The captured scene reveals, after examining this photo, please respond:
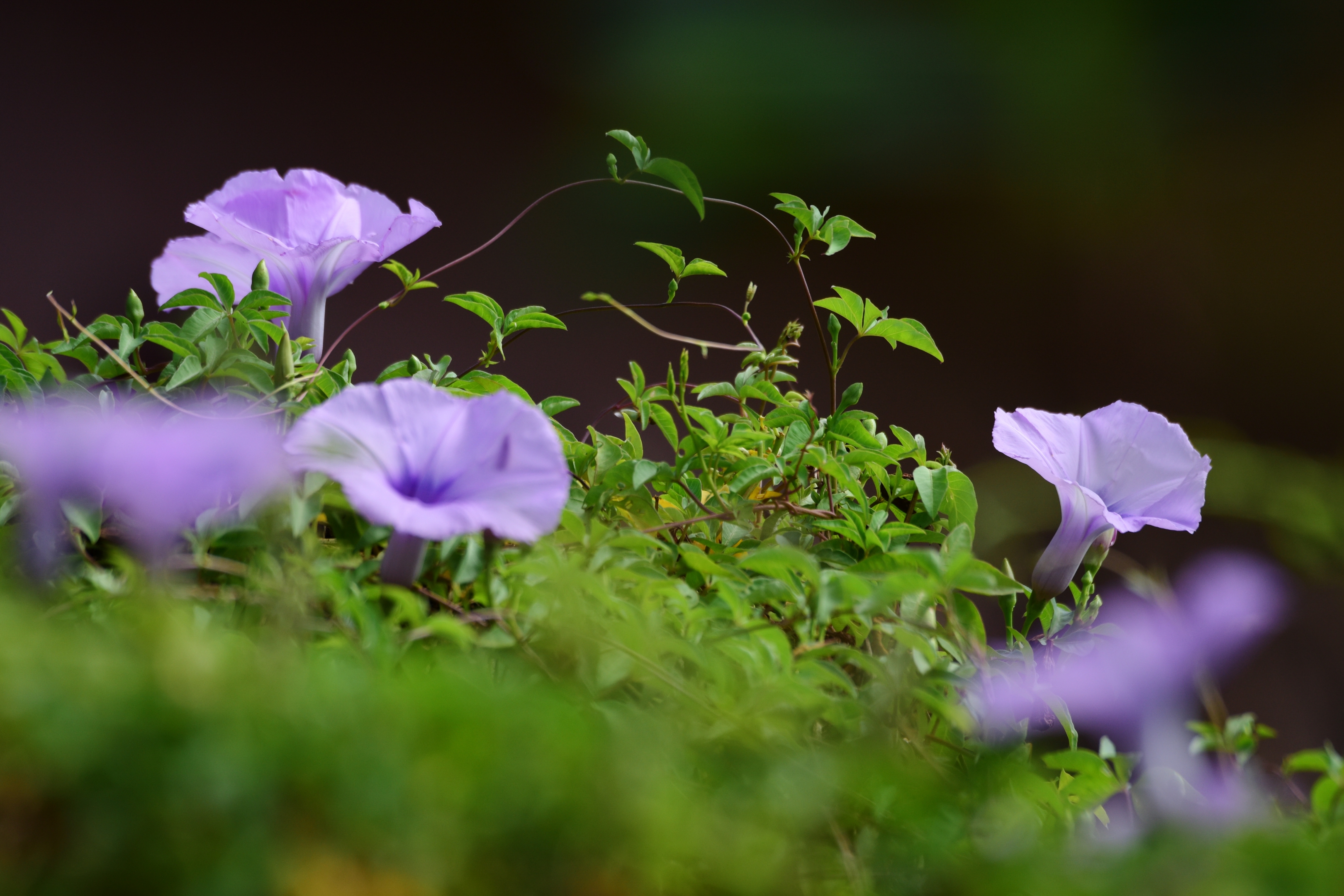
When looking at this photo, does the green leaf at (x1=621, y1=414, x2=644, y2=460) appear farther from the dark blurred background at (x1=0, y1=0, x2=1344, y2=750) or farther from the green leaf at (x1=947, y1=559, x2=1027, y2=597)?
the dark blurred background at (x1=0, y1=0, x2=1344, y2=750)

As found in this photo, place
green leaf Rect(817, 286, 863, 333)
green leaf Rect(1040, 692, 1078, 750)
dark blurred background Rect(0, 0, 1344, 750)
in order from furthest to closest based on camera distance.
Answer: dark blurred background Rect(0, 0, 1344, 750), green leaf Rect(817, 286, 863, 333), green leaf Rect(1040, 692, 1078, 750)

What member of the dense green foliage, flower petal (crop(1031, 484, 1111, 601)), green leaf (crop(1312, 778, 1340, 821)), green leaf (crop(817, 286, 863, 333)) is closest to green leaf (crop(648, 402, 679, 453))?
the dense green foliage

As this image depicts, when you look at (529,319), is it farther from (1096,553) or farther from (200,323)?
(1096,553)

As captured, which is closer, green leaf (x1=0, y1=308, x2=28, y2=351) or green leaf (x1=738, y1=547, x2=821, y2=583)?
green leaf (x1=738, y1=547, x2=821, y2=583)

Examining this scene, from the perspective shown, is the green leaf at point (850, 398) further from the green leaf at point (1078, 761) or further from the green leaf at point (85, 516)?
the green leaf at point (85, 516)

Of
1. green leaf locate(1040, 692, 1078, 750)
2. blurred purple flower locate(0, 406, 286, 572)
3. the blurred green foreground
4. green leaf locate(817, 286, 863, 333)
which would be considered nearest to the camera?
the blurred green foreground

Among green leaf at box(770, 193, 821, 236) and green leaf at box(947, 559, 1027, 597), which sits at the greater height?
green leaf at box(770, 193, 821, 236)
